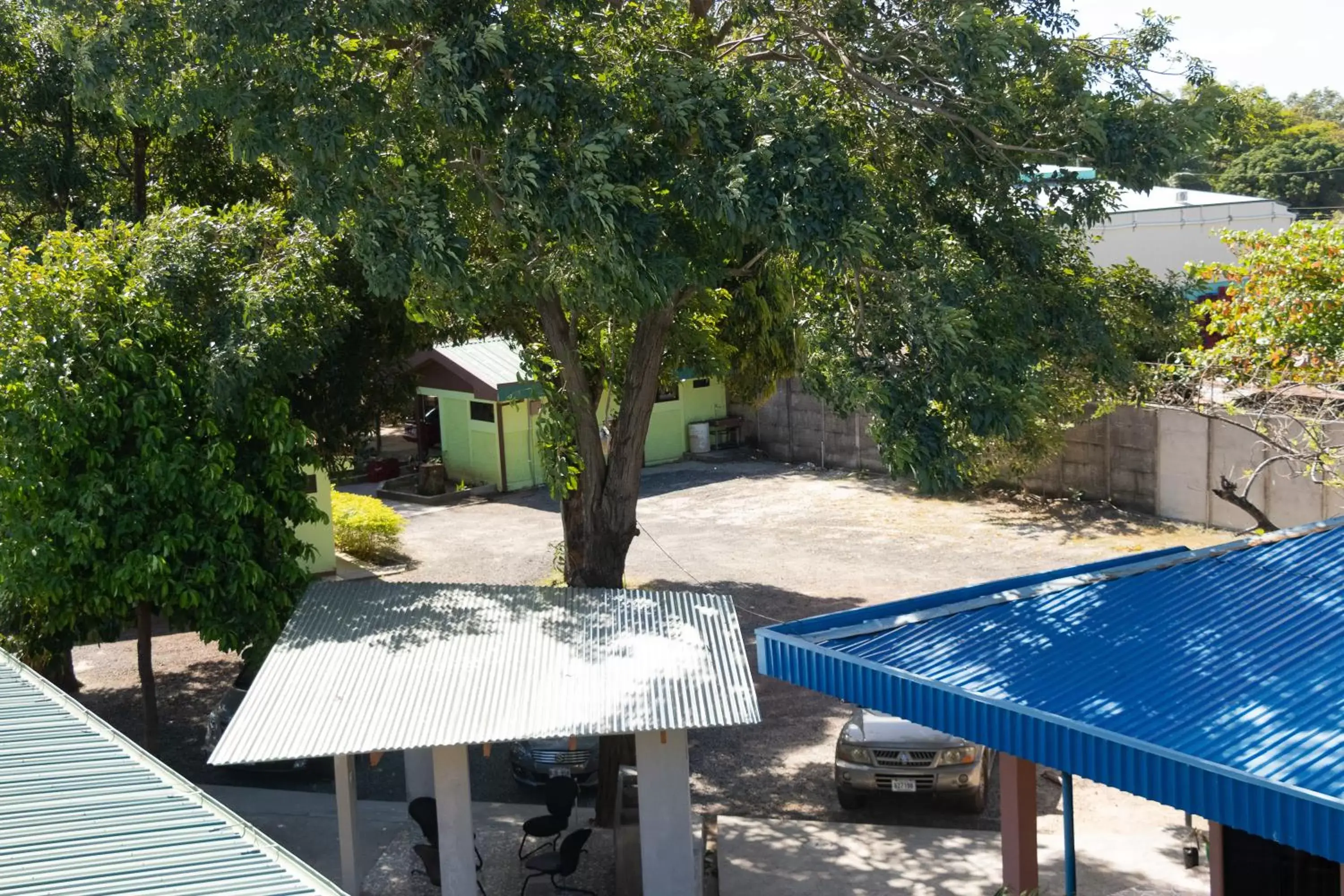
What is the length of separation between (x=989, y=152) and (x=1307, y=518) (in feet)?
34.4

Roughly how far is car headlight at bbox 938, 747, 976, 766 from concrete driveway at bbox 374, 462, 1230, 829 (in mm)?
648

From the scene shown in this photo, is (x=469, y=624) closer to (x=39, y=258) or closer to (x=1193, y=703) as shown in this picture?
(x=1193, y=703)

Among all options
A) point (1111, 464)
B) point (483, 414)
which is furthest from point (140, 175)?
point (1111, 464)

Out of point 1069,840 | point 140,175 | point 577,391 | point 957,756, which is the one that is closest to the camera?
point 1069,840

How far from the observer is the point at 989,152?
12.1 metres

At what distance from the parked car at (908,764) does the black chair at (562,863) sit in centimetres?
267

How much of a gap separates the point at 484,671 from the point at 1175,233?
32.9 m

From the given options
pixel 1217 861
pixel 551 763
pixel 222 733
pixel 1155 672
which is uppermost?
pixel 1155 672

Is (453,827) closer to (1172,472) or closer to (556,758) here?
(556,758)

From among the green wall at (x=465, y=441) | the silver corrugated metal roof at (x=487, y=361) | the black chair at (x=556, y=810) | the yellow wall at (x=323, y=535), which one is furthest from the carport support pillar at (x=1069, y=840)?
the green wall at (x=465, y=441)

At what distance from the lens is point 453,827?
1008cm

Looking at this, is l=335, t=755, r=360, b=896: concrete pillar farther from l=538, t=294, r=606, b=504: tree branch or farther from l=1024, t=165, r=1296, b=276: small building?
l=1024, t=165, r=1296, b=276: small building

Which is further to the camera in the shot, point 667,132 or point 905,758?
point 905,758

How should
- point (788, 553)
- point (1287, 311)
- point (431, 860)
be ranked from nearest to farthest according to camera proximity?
point (431, 860) < point (1287, 311) < point (788, 553)
